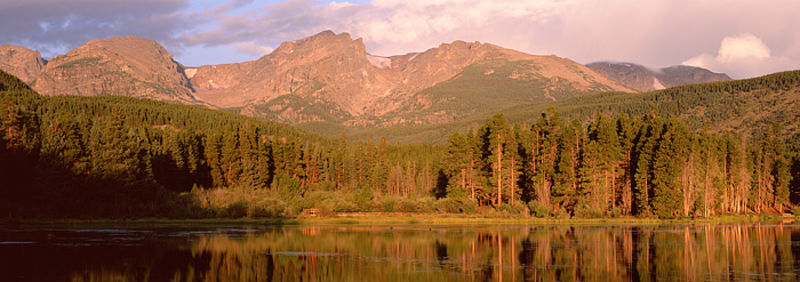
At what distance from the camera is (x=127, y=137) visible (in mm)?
89438

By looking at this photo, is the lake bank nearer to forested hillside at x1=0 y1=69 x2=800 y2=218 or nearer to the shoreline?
the shoreline

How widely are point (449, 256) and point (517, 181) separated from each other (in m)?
57.1

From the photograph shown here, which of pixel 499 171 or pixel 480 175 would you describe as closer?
pixel 499 171

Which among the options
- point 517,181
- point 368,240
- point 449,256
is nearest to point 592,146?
point 517,181

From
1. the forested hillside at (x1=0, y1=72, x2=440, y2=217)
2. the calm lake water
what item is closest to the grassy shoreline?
the forested hillside at (x1=0, y1=72, x2=440, y2=217)

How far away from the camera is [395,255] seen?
4888cm

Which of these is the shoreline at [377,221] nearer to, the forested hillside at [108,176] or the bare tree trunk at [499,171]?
the forested hillside at [108,176]

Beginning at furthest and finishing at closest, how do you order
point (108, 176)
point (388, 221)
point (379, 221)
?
point (388, 221)
point (379, 221)
point (108, 176)

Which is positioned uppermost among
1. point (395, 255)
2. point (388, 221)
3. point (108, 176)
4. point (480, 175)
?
point (108, 176)

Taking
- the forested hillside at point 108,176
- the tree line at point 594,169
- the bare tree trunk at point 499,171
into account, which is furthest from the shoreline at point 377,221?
the bare tree trunk at point 499,171

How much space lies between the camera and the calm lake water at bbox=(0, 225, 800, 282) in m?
39.3

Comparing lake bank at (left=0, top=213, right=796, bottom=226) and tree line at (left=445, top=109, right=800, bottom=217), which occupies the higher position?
tree line at (left=445, top=109, right=800, bottom=217)

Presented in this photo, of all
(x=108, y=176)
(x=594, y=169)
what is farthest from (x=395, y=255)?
(x=108, y=176)

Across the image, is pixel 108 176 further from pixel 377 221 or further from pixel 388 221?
pixel 388 221
